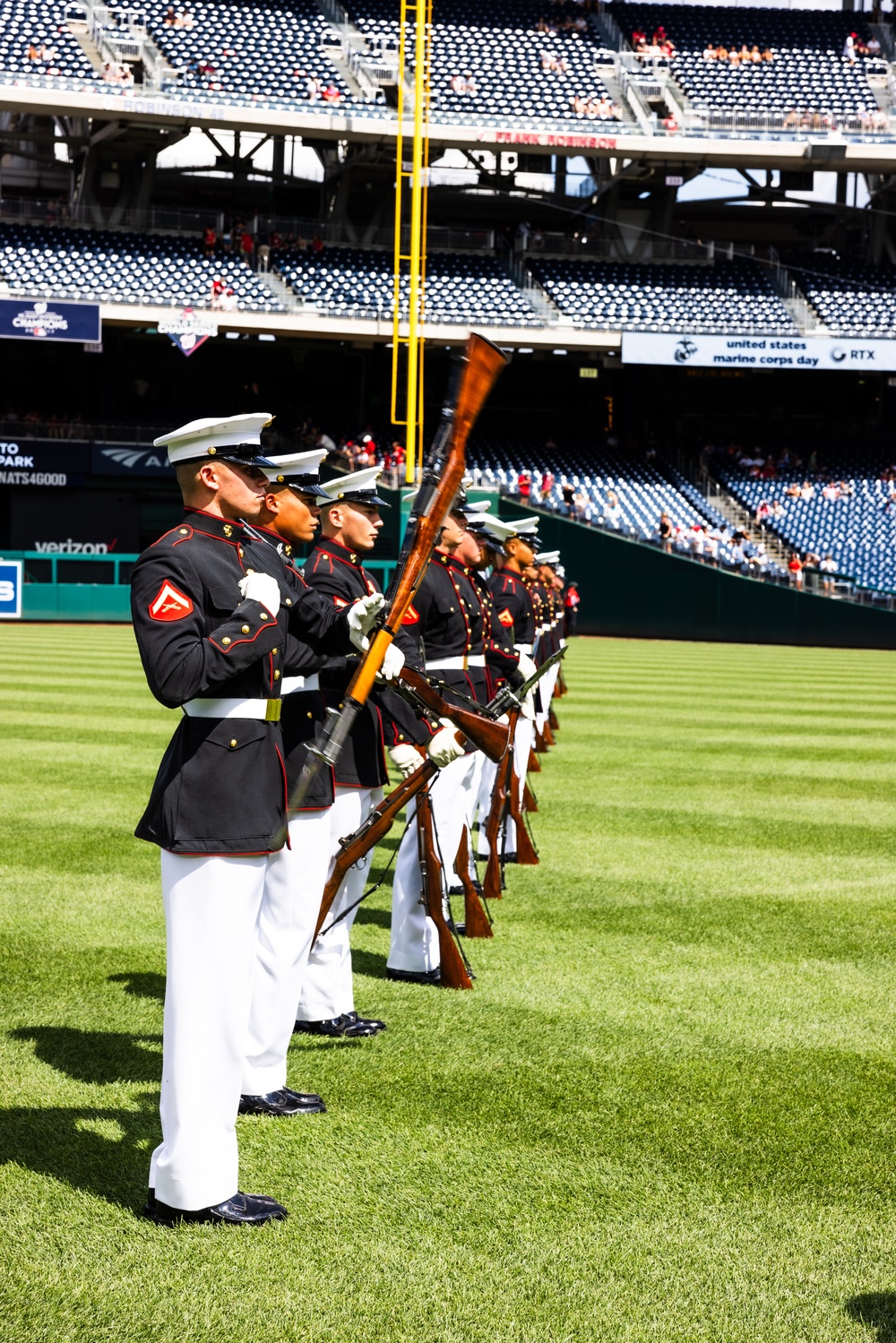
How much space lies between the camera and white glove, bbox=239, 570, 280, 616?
373 centimetres

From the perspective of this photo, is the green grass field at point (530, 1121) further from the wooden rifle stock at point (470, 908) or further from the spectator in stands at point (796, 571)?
the spectator in stands at point (796, 571)

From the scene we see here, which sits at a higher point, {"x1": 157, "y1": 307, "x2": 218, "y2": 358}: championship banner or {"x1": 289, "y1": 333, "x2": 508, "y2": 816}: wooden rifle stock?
{"x1": 157, "y1": 307, "x2": 218, "y2": 358}: championship banner

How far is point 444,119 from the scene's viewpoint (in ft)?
123

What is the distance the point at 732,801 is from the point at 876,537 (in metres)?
27.6

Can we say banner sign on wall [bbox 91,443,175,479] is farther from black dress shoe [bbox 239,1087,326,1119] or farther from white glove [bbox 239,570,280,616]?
white glove [bbox 239,570,280,616]

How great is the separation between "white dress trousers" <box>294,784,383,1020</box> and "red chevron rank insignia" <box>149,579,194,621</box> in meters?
1.77

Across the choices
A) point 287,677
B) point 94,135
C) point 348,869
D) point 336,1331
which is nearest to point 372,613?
point 287,677

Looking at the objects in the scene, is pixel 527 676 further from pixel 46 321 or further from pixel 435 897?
→ pixel 46 321

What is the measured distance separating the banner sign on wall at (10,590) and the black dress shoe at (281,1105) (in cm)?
2784

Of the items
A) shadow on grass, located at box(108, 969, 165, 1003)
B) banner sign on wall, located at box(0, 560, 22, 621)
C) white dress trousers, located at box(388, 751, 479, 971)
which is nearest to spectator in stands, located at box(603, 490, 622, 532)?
banner sign on wall, located at box(0, 560, 22, 621)

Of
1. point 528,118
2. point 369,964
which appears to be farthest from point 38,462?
point 369,964

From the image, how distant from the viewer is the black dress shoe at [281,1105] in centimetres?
466

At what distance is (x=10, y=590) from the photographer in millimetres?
31094

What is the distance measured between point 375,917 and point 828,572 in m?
29.7
